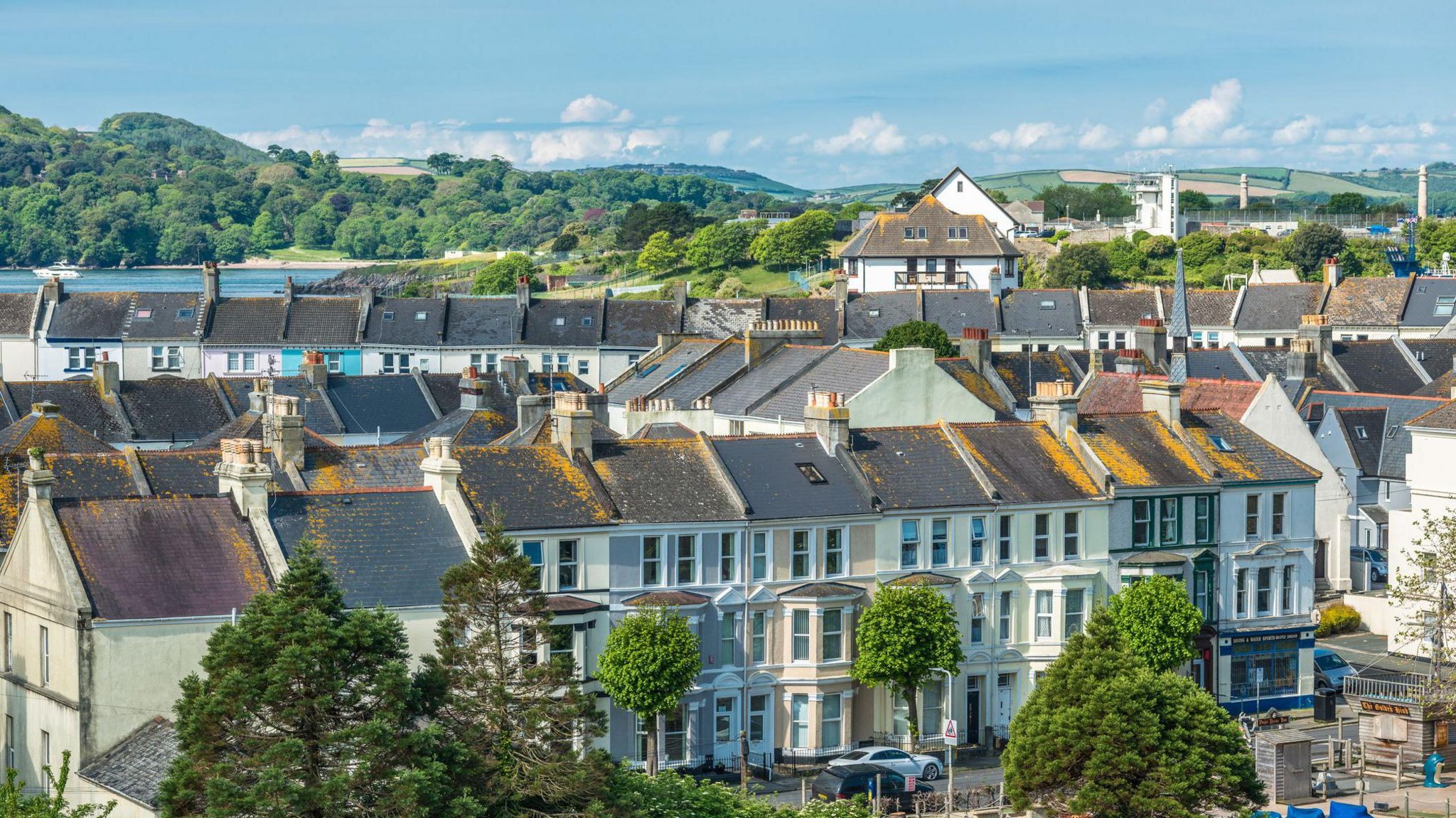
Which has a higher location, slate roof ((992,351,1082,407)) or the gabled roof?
slate roof ((992,351,1082,407))

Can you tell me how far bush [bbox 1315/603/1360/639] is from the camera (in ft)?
237

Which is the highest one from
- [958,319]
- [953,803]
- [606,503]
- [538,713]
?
[958,319]

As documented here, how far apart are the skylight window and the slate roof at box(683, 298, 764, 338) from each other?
6520 cm

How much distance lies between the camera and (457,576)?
39.2 m

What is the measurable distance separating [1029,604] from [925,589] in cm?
450

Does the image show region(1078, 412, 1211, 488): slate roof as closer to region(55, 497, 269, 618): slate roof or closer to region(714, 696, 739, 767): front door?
region(714, 696, 739, 767): front door

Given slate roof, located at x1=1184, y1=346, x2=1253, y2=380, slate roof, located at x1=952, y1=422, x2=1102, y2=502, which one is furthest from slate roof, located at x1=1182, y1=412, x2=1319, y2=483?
slate roof, located at x1=1184, y1=346, x2=1253, y2=380

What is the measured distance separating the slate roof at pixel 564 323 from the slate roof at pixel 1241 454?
61.5 meters

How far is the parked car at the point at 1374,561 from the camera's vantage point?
77562 mm

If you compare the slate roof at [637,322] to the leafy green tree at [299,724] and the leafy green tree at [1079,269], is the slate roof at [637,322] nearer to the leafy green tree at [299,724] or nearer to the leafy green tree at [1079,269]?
→ the leafy green tree at [1079,269]

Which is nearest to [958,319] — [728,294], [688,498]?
[728,294]

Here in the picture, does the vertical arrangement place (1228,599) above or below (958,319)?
below

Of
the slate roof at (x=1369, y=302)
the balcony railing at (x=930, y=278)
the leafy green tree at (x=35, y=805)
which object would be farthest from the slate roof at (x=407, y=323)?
the leafy green tree at (x=35, y=805)

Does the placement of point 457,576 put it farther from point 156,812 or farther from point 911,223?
point 911,223
